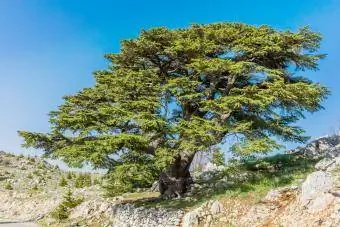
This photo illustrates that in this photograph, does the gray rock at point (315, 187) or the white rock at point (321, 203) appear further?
the gray rock at point (315, 187)

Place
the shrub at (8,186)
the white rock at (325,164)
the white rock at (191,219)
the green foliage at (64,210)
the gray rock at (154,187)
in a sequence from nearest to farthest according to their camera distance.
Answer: the white rock at (191,219) < the white rock at (325,164) < the green foliage at (64,210) < the gray rock at (154,187) < the shrub at (8,186)

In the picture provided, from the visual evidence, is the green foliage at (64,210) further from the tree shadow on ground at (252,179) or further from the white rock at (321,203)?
the white rock at (321,203)

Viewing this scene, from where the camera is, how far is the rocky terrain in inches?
538

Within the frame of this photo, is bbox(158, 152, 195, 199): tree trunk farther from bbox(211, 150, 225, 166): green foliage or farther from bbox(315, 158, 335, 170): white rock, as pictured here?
bbox(315, 158, 335, 170): white rock

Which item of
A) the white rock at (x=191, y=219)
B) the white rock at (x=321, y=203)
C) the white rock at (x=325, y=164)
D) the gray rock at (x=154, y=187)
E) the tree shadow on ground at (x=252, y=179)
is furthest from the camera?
the gray rock at (x=154, y=187)

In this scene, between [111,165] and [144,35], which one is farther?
[144,35]

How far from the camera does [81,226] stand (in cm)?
1969

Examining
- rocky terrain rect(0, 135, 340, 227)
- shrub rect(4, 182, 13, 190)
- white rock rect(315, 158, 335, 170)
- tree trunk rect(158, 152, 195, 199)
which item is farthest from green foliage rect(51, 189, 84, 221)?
white rock rect(315, 158, 335, 170)

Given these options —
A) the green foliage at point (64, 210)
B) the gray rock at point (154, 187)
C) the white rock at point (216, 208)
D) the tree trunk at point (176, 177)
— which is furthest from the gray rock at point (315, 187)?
the green foliage at point (64, 210)

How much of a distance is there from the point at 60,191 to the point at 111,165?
16.5 m

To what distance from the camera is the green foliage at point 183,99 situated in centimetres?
1695

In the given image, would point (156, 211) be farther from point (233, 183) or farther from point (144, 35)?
point (144, 35)

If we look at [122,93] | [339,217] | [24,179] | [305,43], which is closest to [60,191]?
[24,179]

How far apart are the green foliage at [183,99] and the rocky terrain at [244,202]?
1640 millimetres
